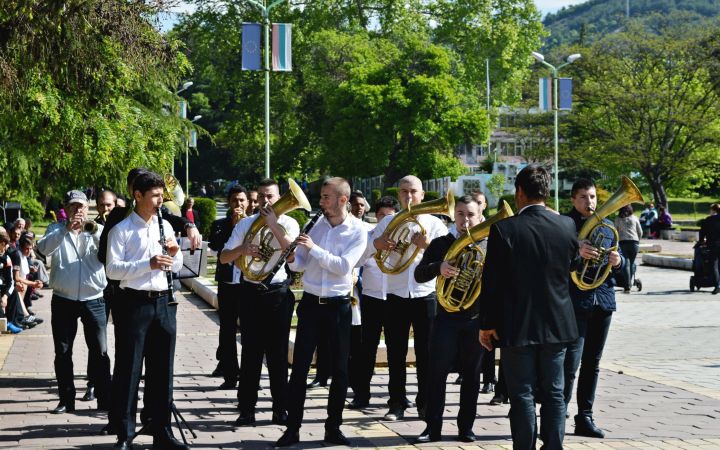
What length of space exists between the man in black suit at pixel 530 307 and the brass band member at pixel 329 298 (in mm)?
1721

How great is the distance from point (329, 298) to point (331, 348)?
14.4 inches

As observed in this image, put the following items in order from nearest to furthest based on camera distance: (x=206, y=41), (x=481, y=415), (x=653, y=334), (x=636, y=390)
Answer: (x=481, y=415) < (x=636, y=390) < (x=653, y=334) < (x=206, y=41)

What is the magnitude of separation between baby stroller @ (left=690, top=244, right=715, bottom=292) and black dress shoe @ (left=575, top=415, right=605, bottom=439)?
557 inches

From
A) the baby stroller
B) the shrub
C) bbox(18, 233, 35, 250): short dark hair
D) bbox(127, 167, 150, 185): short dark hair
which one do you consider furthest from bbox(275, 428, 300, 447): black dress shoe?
the shrub

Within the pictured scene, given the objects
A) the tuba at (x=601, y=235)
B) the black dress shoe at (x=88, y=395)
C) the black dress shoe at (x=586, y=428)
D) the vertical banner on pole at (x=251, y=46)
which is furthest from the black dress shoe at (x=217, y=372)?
the vertical banner on pole at (x=251, y=46)

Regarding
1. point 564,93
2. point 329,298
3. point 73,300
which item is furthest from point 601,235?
point 564,93

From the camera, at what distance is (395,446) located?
787 cm

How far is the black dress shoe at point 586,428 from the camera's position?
8.20 meters

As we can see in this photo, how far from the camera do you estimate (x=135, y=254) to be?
25.2 feet

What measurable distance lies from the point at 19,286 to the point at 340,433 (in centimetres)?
944

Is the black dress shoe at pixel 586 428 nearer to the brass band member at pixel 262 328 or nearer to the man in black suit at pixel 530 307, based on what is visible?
the man in black suit at pixel 530 307

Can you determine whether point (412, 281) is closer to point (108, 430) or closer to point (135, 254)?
point (135, 254)

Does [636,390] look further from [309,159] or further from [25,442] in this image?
[309,159]

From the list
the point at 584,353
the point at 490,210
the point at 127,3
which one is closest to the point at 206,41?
the point at 490,210
